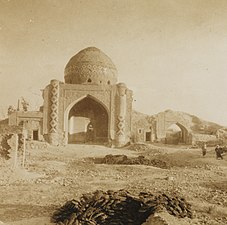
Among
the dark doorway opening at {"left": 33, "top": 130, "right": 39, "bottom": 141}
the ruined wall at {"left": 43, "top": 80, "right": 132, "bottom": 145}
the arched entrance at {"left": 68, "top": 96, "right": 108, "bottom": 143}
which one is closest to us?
the ruined wall at {"left": 43, "top": 80, "right": 132, "bottom": 145}

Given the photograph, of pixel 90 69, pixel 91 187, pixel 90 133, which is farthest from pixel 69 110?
pixel 91 187

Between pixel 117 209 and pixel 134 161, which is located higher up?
pixel 134 161

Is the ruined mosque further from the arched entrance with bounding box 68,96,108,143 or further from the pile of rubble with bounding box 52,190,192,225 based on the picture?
the pile of rubble with bounding box 52,190,192,225

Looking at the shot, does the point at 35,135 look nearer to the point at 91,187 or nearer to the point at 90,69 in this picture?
the point at 90,69

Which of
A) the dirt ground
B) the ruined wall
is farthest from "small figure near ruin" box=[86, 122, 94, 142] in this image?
the dirt ground

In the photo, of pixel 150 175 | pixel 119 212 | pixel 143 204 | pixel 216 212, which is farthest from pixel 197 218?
pixel 150 175

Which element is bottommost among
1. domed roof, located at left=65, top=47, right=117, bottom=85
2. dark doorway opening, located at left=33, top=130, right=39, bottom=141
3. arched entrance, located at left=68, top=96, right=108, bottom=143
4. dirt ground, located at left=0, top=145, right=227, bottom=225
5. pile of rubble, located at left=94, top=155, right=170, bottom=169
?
dirt ground, located at left=0, top=145, right=227, bottom=225
